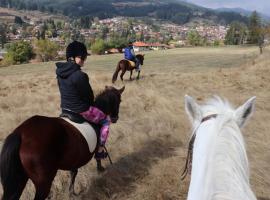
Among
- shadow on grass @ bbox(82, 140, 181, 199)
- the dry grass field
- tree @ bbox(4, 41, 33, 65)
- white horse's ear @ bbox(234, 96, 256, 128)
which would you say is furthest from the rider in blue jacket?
tree @ bbox(4, 41, 33, 65)

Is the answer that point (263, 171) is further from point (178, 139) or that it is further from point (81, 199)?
point (81, 199)

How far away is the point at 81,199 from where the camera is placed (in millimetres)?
5109

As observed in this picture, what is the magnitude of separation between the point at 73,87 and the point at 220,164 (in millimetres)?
3208

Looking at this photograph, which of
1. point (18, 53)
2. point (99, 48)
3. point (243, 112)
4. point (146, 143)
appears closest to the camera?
point (243, 112)

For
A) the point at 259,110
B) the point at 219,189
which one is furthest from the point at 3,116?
the point at 219,189

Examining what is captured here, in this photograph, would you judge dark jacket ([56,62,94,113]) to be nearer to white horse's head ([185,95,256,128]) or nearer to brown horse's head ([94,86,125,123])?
brown horse's head ([94,86,125,123])

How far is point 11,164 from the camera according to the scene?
376 centimetres

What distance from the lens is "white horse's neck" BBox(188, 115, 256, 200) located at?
5.65ft

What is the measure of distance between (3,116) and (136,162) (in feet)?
12.4

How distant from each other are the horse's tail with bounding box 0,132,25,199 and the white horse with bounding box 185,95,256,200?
2193mm

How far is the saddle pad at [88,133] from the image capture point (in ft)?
15.4

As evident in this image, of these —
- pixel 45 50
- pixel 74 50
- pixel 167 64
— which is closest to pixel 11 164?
pixel 74 50

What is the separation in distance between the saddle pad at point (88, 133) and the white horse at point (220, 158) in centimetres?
263

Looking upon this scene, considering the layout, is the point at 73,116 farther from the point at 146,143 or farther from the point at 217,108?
the point at 217,108
